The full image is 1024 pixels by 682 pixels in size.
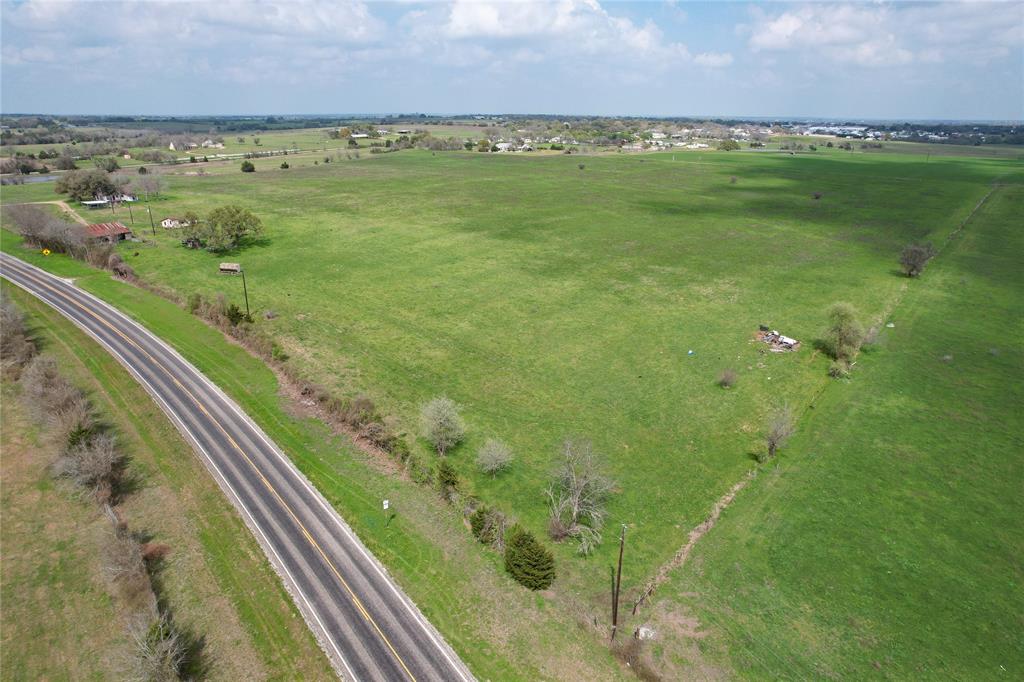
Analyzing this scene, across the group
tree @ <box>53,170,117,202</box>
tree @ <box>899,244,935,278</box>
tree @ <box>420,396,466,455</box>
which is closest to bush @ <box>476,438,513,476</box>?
tree @ <box>420,396,466,455</box>

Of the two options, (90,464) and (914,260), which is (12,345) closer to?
(90,464)

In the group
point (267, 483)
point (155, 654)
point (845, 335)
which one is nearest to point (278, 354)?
point (267, 483)

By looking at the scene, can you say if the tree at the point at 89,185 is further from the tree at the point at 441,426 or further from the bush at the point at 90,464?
the tree at the point at 441,426

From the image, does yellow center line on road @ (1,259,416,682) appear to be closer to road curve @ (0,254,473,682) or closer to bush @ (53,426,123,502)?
road curve @ (0,254,473,682)

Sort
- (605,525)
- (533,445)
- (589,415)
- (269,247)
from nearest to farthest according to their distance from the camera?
(605,525) → (533,445) → (589,415) → (269,247)

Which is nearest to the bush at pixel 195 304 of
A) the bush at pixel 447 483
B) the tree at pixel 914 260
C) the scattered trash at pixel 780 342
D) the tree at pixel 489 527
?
the bush at pixel 447 483

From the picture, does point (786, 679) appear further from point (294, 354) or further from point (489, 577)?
point (294, 354)

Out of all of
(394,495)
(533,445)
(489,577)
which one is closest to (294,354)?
(394,495)
